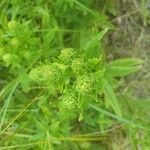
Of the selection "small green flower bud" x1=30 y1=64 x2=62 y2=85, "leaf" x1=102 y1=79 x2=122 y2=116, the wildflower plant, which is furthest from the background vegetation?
"small green flower bud" x1=30 y1=64 x2=62 y2=85

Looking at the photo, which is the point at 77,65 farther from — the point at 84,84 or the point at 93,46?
the point at 93,46

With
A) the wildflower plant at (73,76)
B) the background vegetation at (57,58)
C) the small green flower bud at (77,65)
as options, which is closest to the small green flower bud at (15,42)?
the background vegetation at (57,58)

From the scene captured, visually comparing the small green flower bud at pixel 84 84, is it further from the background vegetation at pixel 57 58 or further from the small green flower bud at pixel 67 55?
the background vegetation at pixel 57 58

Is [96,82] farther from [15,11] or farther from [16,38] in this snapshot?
[15,11]

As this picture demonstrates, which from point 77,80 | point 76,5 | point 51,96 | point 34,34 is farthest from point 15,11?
point 77,80

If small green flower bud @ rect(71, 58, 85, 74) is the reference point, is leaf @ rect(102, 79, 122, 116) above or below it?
below

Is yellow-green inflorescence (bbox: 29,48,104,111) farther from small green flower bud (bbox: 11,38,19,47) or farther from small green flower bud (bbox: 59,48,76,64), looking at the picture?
small green flower bud (bbox: 11,38,19,47)

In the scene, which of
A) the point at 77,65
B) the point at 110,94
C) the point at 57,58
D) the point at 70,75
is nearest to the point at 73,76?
the point at 70,75
